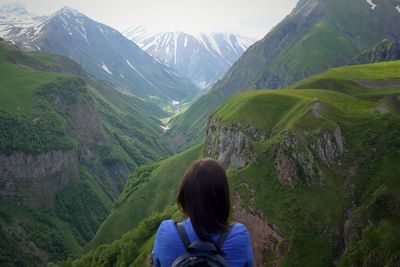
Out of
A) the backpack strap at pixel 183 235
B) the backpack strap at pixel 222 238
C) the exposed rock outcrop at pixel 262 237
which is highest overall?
the backpack strap at pixel 183 235

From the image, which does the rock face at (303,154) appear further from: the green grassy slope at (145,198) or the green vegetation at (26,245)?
the green vegetation at (26,245)

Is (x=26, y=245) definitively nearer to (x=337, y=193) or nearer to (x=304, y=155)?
(x=304, y=155)

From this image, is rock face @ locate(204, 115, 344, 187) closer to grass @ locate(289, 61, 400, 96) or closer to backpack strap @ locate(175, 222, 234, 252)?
grass @ locate(289, 61, 400, 96)

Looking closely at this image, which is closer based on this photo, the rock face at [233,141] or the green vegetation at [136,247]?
the green vegetation at [136,247]

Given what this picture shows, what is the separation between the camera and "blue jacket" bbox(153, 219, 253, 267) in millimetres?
8586

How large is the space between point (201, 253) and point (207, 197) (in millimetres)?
1128

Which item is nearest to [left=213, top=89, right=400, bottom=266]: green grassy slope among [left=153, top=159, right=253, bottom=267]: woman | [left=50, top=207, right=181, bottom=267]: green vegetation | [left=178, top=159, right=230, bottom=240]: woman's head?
[left=50, top=207, right=181, bottom=267]: green vegetation

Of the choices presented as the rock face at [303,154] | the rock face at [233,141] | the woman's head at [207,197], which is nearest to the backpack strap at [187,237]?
the woman's head at [207,197]

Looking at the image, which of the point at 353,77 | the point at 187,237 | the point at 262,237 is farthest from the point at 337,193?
the point at 353,77

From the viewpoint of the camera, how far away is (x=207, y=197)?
8695 millimetres

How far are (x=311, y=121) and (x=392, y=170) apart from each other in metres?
16.6

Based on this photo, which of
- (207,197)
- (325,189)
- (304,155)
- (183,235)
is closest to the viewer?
(183,235)

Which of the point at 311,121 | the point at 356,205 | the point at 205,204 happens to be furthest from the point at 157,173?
the point at 205,204

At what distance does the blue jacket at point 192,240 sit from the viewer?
338 inches
